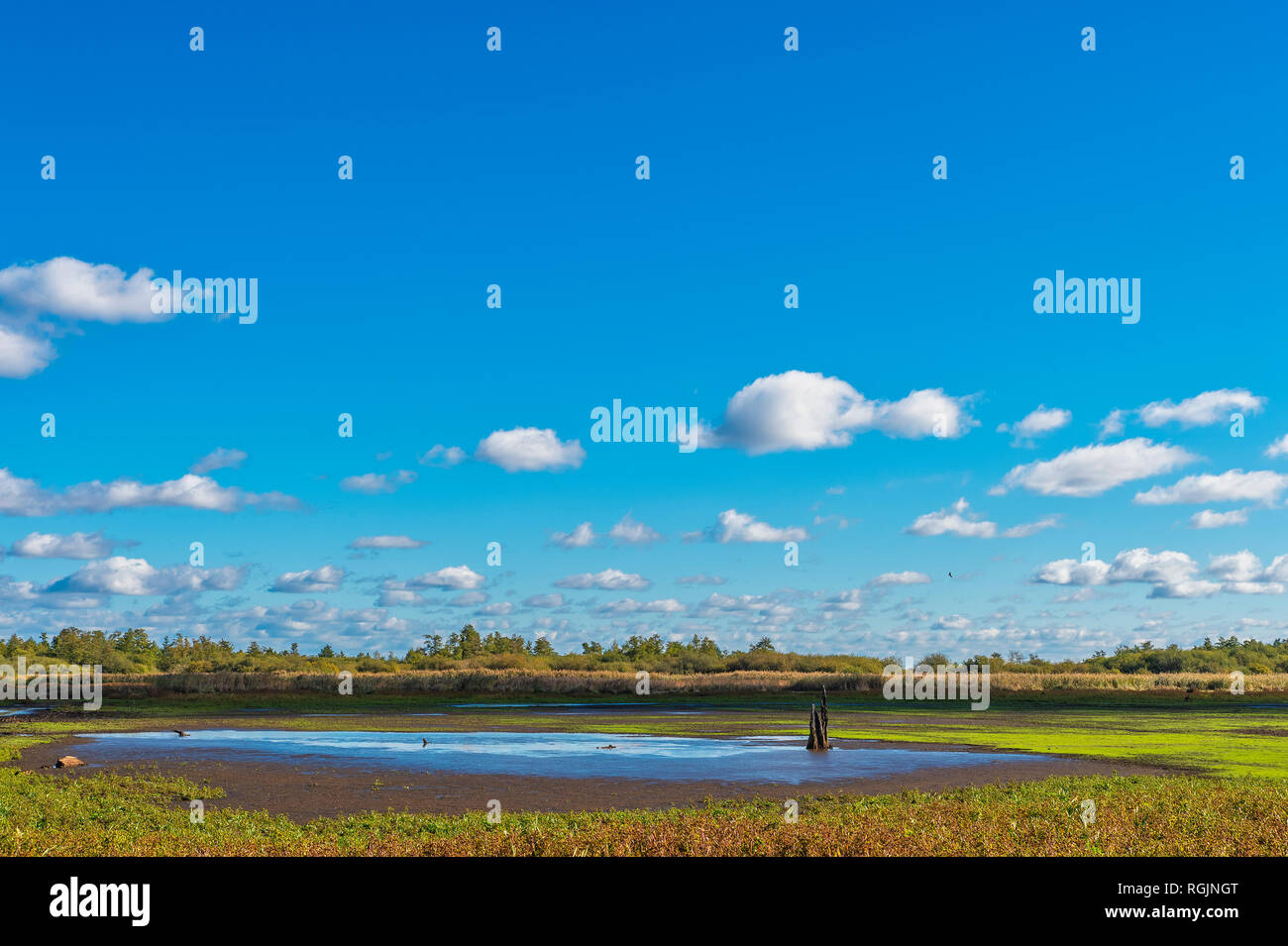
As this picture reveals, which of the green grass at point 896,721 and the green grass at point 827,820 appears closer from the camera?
the green grass at point 827,820

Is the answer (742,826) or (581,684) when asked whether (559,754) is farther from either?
A: (581,684)

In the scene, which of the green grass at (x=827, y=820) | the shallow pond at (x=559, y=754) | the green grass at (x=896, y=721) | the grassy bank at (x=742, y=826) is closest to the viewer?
the grassy bank at (x=742, y=826)

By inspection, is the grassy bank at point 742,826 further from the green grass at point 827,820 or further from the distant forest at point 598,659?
the distant forest at point 598,659

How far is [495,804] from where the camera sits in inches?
789

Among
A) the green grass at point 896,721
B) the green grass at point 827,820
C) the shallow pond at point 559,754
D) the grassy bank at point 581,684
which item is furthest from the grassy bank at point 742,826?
the grassy bank at point 581,684

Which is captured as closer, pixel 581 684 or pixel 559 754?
pixel 559 754

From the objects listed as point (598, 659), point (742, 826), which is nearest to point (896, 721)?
point (742, 826)

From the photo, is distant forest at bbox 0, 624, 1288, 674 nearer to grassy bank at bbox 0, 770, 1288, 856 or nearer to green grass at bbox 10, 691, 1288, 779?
green grass at bbox 10, 691, 1288, 779

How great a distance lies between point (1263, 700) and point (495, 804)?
294 ft

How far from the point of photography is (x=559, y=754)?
35969 mm

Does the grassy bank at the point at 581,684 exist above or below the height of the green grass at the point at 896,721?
below

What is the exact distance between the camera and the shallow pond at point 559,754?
97.2 feet

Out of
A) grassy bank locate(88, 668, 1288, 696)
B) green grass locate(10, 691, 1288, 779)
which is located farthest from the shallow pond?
grassy bank locate(88, 668, 1288, 696)

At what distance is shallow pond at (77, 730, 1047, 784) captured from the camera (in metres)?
29.6
